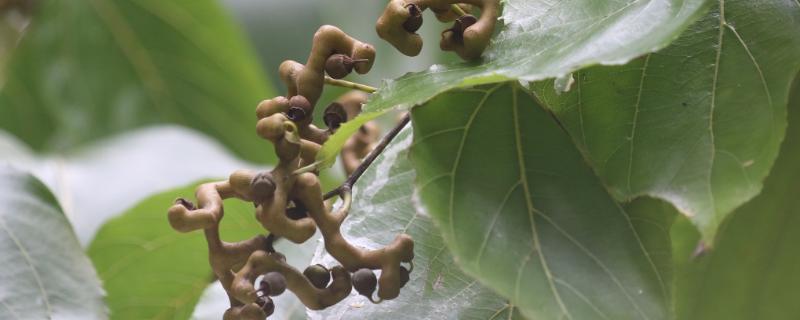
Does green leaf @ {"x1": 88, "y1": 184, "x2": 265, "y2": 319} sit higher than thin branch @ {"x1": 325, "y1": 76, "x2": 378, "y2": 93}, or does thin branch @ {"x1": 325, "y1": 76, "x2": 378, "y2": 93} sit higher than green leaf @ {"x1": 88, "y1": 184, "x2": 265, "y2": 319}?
thin branch @ {"x1": 325, "y1": 76, "x2": 378, "y2": 93}

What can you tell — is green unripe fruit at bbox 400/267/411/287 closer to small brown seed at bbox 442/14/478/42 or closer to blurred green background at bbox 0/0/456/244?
small brown seed at bbox 442/14/478/42

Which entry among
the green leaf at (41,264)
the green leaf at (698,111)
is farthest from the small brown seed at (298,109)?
the green leaf at (41,264)

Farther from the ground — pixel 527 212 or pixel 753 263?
pixel 527 212

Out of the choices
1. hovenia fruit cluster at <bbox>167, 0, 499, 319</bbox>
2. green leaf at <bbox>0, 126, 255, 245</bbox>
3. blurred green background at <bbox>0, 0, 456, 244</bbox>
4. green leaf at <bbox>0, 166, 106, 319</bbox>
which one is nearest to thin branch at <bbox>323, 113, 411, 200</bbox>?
hovenia fruit cluster at <bbox>167, 0, 499, 319</bbox>

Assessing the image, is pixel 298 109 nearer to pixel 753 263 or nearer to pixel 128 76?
pixel 753 263

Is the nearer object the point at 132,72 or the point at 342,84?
the point at 342,84

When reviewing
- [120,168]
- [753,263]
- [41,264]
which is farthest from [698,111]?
[120,168]

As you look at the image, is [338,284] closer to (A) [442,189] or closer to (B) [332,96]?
Result: (A) [442,189]

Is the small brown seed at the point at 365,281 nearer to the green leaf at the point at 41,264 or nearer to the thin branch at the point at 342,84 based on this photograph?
the thin branch at the point at 342,84
